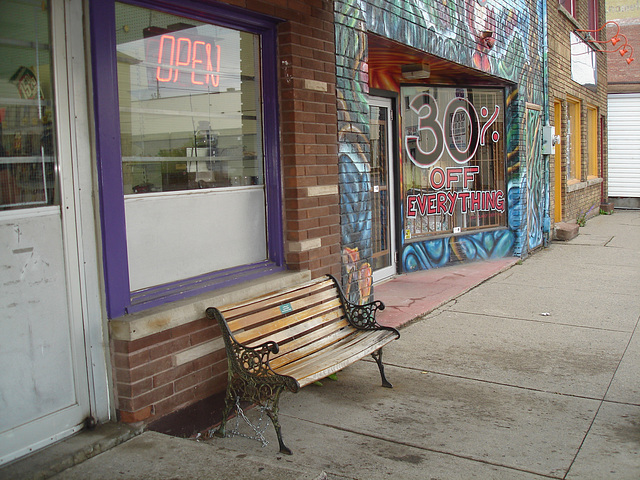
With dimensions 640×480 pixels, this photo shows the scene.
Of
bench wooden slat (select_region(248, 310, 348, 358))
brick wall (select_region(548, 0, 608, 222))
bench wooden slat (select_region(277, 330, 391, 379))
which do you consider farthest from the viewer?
brick wall (select_region(548, 0, 608, 222))

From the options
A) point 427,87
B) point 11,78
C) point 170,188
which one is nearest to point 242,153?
point 170,188

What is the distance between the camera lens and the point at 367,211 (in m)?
5.74

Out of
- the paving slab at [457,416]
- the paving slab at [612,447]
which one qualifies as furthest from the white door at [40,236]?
the paving slab at [612,447]

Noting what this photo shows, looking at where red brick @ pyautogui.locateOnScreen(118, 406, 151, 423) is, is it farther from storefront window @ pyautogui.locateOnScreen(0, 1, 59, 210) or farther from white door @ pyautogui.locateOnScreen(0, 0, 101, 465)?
storefront window @ pyautogui.locateOnScreen(0, 1, 59, 210)

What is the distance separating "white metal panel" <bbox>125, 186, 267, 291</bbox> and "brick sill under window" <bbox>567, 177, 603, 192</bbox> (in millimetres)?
10645

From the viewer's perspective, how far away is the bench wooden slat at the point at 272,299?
12.9 feet

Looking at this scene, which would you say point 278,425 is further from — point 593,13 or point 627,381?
point 593,13

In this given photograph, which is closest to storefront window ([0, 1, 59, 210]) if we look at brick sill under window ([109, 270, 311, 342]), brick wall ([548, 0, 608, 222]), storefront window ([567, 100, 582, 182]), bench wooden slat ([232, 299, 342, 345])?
brick sill under window ([109, 270, 311, 342])

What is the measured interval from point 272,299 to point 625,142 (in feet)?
60.8

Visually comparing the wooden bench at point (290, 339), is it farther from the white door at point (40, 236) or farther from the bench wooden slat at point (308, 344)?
the white door at point (40, 236)

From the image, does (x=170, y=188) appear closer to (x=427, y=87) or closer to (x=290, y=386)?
(x=290, y=386)

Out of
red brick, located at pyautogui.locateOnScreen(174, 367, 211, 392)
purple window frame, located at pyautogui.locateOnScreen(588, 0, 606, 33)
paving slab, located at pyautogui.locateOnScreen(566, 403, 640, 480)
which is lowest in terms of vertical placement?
paving slab, located at pyautogui.locateOnScreen(566, 403, 640, 480)

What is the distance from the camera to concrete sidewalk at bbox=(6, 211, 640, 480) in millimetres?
3312

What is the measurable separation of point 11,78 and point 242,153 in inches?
70.3
